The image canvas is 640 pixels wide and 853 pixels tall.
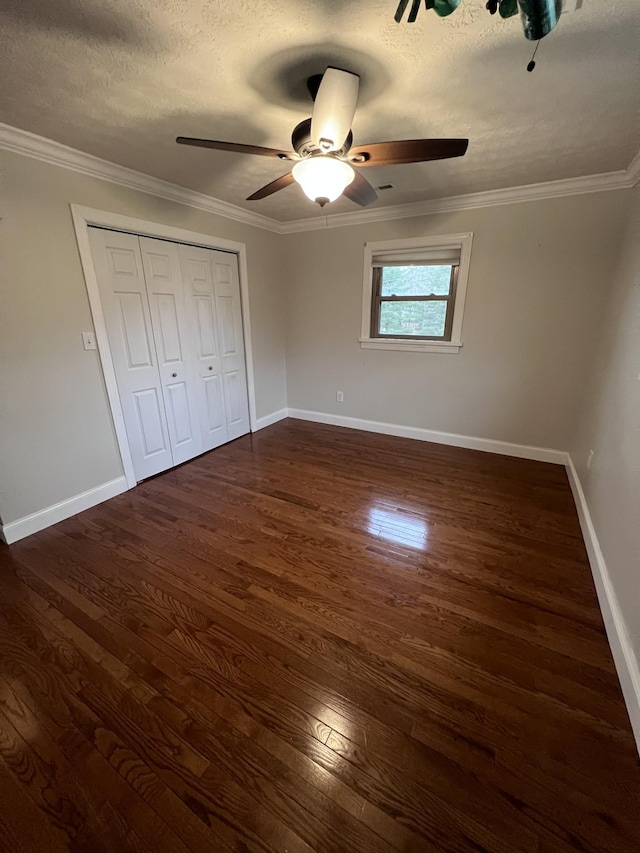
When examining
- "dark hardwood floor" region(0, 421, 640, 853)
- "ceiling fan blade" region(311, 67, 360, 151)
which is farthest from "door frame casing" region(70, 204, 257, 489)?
"ceiling fan blade" region(311, 67, 360, 151)

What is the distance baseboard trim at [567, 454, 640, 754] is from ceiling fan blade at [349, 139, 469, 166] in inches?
83.8

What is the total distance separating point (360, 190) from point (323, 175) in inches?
17.9

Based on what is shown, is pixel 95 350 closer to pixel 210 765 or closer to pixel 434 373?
pixel 210 765

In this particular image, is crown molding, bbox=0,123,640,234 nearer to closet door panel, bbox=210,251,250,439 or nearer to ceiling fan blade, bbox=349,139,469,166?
closet door panel, bbox=210,251,250,439

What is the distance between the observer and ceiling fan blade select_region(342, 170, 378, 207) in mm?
1796

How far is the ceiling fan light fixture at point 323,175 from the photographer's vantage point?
59.9 inches

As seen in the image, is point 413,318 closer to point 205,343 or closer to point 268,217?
point 268,217

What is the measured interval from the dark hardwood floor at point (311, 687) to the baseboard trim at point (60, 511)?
0.09 metres

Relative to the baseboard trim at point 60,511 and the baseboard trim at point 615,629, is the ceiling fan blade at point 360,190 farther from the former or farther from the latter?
the baseboard trim at point 60,511

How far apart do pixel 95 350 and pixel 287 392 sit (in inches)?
98.0

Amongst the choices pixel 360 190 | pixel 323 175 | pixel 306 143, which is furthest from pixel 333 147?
pixel 360 190

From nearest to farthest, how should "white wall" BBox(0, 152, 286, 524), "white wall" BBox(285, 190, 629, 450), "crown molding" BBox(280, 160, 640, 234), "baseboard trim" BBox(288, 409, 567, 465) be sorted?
"white wall" BBox(0, 152, 286, 524) < "crown molding" BBox(280, 160, 640, 234) < "white wall" BBox(285, 190, 629, 450) < "baseboard trim" BBox(288, 409, 567, 465)

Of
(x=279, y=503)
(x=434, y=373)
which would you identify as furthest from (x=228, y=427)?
(x=434, y=373)

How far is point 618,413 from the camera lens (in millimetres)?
1940
